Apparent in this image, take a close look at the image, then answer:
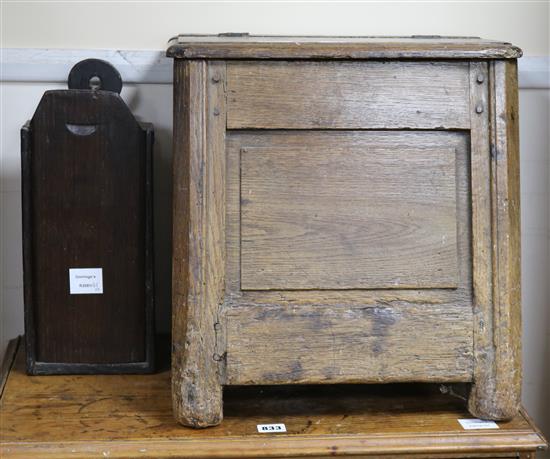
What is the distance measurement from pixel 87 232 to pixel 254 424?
1.67ft

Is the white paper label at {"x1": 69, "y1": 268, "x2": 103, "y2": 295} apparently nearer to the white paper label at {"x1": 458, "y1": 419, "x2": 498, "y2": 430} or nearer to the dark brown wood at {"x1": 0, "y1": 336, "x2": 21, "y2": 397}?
the dark brown wood at {"x1": 0, "y1": 336, "x2": 21, "y2": 397}

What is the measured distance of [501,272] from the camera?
4.17ft

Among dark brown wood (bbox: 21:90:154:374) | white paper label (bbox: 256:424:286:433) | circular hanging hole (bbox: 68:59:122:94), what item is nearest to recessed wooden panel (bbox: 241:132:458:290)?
white paper label (bbox: 256:424:286:433)

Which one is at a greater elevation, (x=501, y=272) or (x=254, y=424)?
(x=501, y=272)

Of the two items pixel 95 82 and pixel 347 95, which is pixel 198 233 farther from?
pixel 95 82

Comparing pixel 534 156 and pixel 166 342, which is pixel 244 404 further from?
pixel 534 156

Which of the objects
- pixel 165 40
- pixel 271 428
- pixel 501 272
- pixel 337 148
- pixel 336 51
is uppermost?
pixel 165 40

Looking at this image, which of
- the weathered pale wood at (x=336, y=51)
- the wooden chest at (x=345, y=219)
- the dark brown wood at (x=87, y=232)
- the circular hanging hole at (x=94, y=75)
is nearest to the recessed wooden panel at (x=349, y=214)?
the wooden chest at (x=345, y=219)

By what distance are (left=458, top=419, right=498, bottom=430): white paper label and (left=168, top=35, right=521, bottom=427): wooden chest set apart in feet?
0.06

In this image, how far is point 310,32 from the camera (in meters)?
1.78

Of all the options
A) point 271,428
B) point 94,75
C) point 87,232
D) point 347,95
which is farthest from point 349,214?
point 94,75

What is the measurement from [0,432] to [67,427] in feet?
0.35

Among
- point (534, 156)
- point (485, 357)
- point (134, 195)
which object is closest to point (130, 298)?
point (134, 195)

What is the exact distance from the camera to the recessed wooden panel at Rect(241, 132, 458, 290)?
1.25 m
